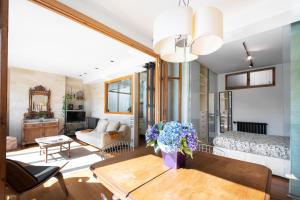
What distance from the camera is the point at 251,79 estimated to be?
4848mm

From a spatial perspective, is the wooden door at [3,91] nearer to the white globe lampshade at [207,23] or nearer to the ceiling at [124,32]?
the ceiling at [124,32]

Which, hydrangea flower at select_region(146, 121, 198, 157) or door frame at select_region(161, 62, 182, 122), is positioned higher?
door frame at select_region(161, 62, 182, 122)

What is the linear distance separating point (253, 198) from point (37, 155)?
4.74 m

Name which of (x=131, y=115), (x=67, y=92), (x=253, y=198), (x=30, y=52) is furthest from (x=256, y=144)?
(x=67, y=92)

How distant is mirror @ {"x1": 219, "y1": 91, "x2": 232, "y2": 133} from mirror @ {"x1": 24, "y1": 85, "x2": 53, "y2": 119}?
642 cm

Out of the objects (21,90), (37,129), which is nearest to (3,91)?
(37,129)

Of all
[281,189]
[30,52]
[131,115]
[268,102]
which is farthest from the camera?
[131,115]

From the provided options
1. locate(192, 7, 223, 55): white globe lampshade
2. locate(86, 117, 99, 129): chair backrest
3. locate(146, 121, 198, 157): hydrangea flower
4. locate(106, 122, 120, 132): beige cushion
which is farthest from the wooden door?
locate(86, 117, 99, 129): chair backrest

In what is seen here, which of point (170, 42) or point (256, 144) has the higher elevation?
point (170, 42)

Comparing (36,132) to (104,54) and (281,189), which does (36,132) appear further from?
(281,189)

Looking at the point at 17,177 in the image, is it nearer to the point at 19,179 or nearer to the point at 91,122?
the point at 19,179

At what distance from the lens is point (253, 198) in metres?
0.92

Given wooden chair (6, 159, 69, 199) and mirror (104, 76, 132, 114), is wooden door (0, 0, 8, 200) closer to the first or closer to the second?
wooden chair (6, 159, 69, 199)

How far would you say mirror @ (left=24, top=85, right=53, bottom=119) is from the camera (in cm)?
547
